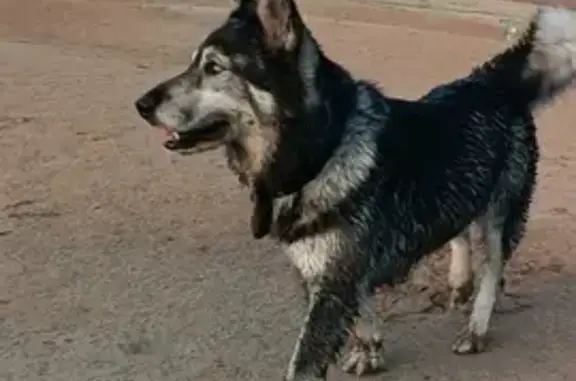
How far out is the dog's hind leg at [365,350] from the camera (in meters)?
5.09

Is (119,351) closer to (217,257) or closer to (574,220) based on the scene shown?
(217,257)

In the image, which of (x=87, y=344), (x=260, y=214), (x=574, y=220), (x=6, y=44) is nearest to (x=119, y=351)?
(x=87, y=344)

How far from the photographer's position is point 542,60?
535 centimetres

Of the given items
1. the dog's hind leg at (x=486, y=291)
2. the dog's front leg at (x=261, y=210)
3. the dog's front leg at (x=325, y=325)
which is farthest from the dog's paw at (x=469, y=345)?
the dog's front leg at (x=261, y=210)

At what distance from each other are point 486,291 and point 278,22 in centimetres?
159

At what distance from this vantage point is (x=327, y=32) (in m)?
10.6

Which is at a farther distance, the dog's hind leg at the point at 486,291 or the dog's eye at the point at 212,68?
the dog's hind leg at the point at 486,291

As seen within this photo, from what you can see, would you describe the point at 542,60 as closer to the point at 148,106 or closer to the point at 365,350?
the point at 365,350

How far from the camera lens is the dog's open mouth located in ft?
14.7

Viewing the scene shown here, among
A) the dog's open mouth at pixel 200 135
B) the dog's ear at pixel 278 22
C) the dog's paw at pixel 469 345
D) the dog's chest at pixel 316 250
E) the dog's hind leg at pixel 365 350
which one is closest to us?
the dog's ear at pixel 278 22

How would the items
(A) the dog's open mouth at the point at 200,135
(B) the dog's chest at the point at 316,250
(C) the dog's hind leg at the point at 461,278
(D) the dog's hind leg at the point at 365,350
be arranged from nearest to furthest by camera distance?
1. (A) the dog's open mouth at the point at 200,135
2. (B) the dog's chest at the point at 316,250
3. (D) the dog's hind leg at the point at 365,350
4. (C) the dog's hind leg at the point at 461,278

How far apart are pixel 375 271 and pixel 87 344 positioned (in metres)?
1.18

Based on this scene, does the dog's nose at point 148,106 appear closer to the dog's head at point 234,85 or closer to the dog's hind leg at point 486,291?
the dog's head at point 234,85

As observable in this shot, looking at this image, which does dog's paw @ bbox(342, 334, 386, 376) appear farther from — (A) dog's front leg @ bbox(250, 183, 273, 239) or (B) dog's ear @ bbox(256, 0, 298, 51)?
(B) dog's ear @ bbox(256, 0, 298, 51)
